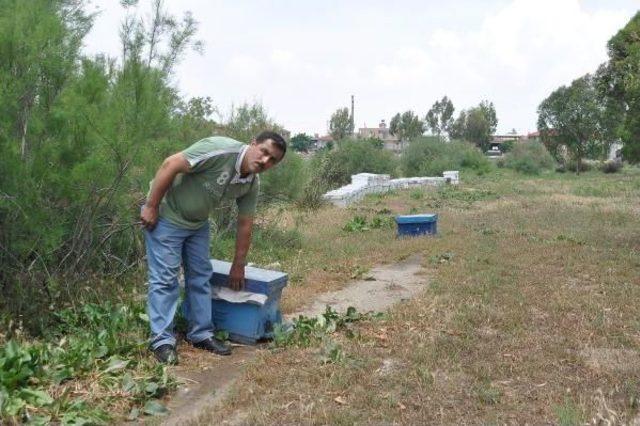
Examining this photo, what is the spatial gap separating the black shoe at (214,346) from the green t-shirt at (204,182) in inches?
32.5

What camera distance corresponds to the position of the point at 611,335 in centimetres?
495

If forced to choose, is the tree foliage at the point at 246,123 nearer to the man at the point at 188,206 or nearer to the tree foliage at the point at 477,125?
the man at the point at 188,206

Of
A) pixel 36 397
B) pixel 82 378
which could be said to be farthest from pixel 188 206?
pixel 36 397

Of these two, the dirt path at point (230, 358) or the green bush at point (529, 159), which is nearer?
the dirt path at point (230, 358)

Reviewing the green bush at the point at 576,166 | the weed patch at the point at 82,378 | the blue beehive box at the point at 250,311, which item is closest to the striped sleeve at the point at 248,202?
the blue beehive box at the point at 250,311

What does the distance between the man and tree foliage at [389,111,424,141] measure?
222 ft

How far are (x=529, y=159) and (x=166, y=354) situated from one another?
44022 mm

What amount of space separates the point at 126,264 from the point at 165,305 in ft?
5.84

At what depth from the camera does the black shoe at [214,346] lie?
462 cm

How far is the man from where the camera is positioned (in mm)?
4328

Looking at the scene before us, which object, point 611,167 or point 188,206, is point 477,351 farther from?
point 611,167

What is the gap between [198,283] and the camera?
472 cm

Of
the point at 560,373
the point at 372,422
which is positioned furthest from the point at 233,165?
the point at 560,373

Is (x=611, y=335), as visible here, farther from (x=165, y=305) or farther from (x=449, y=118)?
(x=449, y=118)
